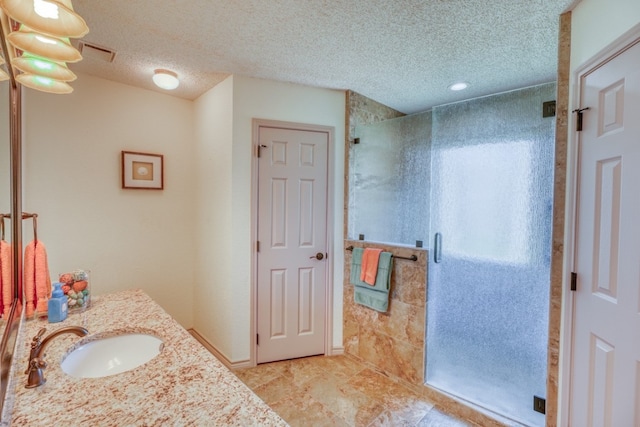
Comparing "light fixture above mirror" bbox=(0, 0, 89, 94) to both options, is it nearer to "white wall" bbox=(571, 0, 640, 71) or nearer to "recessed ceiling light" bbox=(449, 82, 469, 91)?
"white wall" bbox=(571, 0, 640, 71)

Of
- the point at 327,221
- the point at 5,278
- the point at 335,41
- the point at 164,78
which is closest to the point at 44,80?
the point at 5,278

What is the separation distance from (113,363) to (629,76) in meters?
2.39

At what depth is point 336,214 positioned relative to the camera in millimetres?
2793

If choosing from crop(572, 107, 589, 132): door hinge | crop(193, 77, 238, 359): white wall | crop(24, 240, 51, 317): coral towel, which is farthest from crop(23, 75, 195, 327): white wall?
crop(572, 107, 589, 132): door hinge

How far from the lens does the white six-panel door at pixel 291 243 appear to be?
261cm

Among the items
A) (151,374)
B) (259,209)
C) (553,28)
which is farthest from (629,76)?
(259,209)

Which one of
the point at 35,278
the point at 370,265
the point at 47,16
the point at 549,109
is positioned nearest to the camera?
the point at 47,16

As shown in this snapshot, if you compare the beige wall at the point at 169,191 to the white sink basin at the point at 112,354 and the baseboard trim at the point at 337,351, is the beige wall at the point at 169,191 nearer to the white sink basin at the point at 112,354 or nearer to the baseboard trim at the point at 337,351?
the baseboard trim at the point at 337,351

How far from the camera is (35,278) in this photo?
1396 millimetres

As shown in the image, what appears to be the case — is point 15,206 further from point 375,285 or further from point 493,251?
point 493,251

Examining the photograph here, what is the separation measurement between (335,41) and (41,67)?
1508mm

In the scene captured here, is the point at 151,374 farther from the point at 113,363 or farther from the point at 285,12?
the point at 285,12

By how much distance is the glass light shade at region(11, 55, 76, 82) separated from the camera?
3.36ft

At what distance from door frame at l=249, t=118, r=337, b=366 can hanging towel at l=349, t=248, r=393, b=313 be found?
241mm
